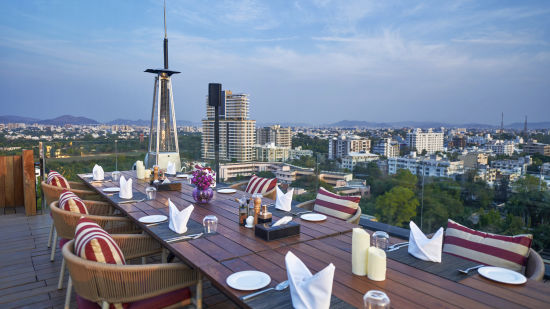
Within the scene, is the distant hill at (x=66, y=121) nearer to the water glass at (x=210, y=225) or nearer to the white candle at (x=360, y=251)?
the water glass at (x=210, y=225)

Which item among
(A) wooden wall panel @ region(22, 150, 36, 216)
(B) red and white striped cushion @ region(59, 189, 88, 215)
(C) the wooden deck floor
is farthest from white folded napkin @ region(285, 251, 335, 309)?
(A) wooden wall panel @ region(22, 150, 36, 216)

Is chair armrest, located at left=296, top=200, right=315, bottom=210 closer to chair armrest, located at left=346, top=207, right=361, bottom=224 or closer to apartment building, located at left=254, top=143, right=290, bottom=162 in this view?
chair armrest, located at left=346, top=207, right=361, bottom=224

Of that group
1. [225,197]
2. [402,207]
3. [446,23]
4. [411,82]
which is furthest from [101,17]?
[411,82]

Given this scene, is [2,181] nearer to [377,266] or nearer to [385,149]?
[377,266]

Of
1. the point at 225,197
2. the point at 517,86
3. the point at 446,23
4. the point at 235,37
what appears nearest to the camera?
the point at 225,197

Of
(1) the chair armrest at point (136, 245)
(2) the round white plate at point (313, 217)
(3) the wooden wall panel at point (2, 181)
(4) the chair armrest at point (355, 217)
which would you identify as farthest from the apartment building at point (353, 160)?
(3) the wooden wall panel at point (2, 181)

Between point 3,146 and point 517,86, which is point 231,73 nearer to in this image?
point 3,146

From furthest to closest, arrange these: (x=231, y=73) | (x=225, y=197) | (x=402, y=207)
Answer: (x=231, y=73), (x=402, y=207), (x=225, y=197)
